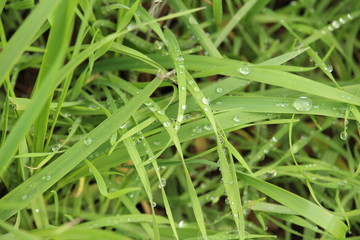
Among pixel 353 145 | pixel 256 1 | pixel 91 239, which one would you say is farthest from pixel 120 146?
pixel 353 145

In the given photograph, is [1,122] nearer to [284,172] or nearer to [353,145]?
[284,172]

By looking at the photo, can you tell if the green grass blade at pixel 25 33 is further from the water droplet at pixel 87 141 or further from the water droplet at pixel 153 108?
the water droplet at pixel 153 108

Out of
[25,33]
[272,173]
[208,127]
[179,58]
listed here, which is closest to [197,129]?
[208,127]

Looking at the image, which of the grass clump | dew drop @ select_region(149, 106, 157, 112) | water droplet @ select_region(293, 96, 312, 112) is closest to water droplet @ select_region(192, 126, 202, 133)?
the grass clump

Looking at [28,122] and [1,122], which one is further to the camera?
[1,122]

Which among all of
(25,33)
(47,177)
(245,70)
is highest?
(245,70)

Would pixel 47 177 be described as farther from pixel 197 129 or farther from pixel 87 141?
pixel 197 129

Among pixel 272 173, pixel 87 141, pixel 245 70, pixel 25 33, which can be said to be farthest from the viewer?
pixel 272 173

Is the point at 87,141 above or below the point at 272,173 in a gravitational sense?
below
